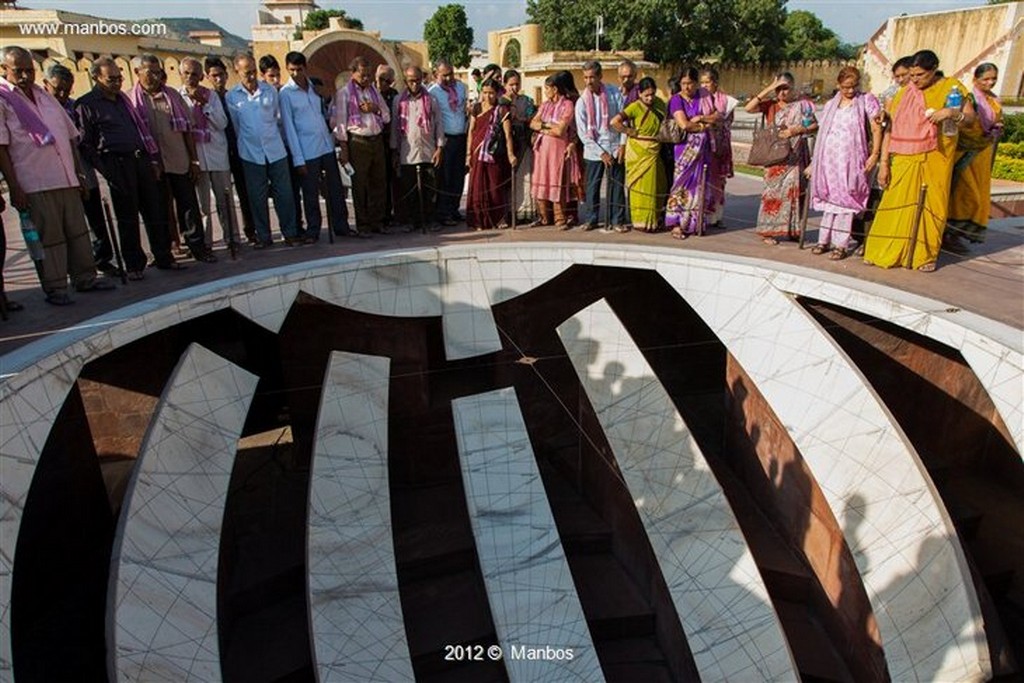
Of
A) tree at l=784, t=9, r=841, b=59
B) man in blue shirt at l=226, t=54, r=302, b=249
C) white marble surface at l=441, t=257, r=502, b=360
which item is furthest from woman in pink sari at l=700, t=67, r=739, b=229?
tree at l=784, t=9, r=841, b=59

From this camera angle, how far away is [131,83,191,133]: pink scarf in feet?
17.4

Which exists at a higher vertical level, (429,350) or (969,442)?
(429,350)

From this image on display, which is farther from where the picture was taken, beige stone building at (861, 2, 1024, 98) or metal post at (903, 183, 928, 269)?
beige stone building at (861, 2, 1024, 98)

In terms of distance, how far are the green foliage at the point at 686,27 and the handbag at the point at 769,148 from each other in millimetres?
24658

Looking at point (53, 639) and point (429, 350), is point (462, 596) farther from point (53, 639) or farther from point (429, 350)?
point (53, 639)

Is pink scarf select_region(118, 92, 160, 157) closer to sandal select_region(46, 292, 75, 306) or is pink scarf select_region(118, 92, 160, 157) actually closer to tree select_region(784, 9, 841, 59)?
sandal select_region(46, 292, 75, 306)

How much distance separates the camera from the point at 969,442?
20.5 feet

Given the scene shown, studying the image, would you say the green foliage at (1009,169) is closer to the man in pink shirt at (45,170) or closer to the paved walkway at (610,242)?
the paved walkway at (610,242)

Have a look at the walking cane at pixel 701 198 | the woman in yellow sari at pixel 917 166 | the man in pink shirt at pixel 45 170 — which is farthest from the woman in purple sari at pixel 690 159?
the man in pink shirt at pixel 45 170

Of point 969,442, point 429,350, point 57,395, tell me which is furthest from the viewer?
point 429,350

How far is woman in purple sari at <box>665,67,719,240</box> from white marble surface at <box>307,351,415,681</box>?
3.05 m

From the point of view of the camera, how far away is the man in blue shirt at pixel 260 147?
582 centimetres

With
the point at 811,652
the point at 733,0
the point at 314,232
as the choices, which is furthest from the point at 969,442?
the point at 733,0

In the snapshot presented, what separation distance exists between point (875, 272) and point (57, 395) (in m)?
5.61
